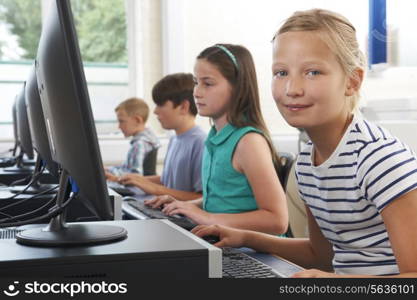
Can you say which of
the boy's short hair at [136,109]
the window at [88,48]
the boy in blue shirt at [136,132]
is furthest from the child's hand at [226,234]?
the window at [88,48]

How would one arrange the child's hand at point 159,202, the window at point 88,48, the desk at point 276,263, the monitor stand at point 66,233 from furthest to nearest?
the window at point 88,48
the child's hand at point 159,202
the desk at point 276,263
the monitor stand at point 66,233

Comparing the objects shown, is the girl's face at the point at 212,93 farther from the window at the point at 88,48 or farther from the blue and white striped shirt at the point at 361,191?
the window at the point at 88,48

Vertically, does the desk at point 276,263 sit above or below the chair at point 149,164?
above

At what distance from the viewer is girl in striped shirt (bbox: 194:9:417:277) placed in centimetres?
100

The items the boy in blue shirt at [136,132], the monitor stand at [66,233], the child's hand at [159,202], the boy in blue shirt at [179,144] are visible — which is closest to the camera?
the monitor stand at [66,233]

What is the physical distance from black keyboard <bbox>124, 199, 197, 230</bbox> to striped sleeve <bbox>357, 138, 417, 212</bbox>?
0.38m

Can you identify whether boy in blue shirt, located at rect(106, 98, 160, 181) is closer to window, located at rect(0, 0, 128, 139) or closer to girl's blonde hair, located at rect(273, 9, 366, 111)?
window, located at rect(0, 0, 128, 139)

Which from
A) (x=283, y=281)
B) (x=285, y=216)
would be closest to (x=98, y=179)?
(x=283, y=281)

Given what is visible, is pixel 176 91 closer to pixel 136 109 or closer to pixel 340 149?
pixel 136 109

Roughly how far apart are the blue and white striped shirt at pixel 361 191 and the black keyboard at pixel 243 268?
0.67 ft

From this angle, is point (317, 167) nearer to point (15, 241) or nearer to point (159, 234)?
point (159, 234)

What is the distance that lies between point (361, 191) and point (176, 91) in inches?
65.4

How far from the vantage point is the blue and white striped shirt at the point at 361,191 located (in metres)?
0.98
